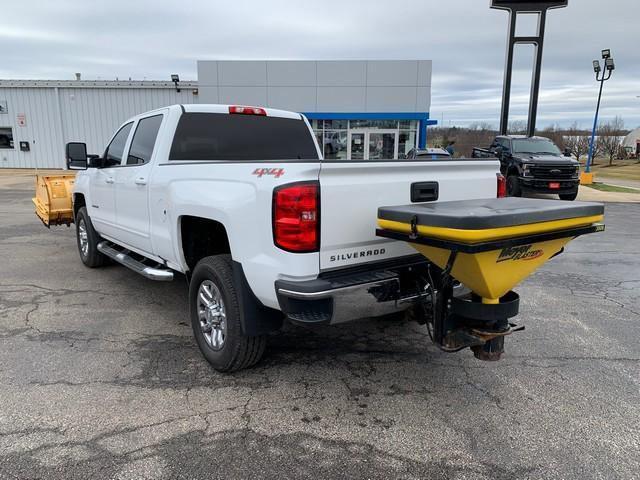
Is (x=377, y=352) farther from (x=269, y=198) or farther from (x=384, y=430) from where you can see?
(x=269, y=198)

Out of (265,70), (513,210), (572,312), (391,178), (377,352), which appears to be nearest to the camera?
(513,210)

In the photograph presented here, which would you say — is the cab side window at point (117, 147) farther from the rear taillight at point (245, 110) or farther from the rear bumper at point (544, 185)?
the rear bumper at point (544, 185)

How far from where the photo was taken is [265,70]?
24391 mm

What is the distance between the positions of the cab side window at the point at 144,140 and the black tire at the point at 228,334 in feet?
5.30

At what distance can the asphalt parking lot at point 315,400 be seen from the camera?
2641 mm

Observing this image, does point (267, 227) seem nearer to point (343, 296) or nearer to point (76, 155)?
point (343, 296)

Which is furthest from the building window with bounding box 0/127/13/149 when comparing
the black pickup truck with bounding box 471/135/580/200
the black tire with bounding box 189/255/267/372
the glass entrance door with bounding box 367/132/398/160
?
the black tire with bounding box 189/255/267/372

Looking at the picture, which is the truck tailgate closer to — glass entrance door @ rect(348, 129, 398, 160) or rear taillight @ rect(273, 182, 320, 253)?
rear taillight @ rect(273, 182, 320, 253)

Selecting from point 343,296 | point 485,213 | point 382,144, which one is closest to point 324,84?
point 382,144

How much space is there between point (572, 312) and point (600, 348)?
1.00 metres

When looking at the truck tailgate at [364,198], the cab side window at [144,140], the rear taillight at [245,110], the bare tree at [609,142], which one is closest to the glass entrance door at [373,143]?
the rear taillight at [245,110]

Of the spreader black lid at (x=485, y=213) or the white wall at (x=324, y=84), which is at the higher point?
the white wall at (x=324, y=84)

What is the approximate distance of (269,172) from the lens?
2955 mm

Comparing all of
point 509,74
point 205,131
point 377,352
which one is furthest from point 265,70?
point 377,352
